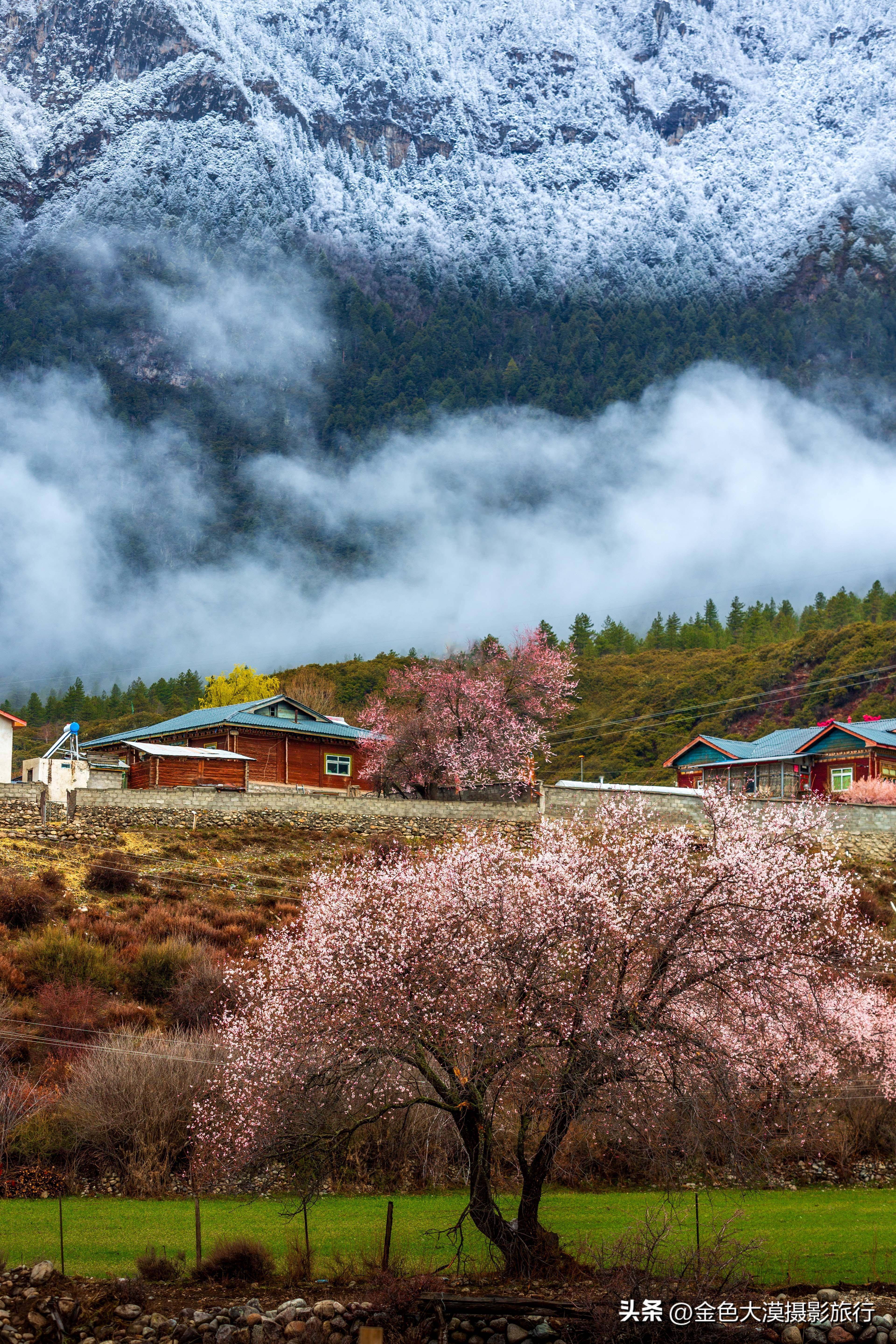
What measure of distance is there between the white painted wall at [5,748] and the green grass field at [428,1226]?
36620 millimetres

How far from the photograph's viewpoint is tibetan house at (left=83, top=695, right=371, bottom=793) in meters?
54.2

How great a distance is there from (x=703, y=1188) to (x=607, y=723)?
82.8 meters

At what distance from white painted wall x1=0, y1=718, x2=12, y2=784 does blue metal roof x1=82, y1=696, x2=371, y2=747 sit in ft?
19.8

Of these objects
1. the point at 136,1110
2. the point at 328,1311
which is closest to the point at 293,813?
the point at 136,1110

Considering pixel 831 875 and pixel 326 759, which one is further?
pixel 326 759

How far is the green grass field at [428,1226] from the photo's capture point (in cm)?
1570

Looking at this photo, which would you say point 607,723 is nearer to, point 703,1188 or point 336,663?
point 336,663

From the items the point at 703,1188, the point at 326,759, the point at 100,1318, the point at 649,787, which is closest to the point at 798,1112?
the point at 703,1188

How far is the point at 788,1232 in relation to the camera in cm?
1778

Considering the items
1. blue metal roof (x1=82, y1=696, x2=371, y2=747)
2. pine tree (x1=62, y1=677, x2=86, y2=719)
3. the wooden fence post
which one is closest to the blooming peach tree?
the wooden fence post

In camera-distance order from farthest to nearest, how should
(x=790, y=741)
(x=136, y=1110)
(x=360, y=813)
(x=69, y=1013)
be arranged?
(x=790, y=741), (x=360, y=813), (x=69, y=1013), (x=136, y=1110)

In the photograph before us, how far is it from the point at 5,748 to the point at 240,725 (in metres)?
11.5

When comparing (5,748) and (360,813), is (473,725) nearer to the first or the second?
(360,813)

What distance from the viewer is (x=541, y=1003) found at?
14086 millimetres
